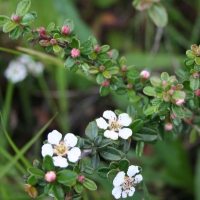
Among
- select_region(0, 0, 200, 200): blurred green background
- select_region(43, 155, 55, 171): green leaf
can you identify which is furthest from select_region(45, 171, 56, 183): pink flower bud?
select_region(0, 0, 200, 200): blurred green background

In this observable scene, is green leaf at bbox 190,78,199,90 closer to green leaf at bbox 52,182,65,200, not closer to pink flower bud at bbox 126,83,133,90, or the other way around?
pink flower bud at bbox 126,83,133,90

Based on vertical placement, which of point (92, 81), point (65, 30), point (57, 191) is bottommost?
point (92, 81)

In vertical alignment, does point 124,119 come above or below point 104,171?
above

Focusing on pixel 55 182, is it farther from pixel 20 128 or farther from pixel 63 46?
→ pixel 20 128

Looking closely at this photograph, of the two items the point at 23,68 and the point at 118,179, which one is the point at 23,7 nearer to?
the point at 118,179

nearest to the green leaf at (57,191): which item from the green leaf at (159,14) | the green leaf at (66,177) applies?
the green leaf at (66,177)

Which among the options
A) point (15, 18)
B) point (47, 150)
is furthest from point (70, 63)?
point (47, 150)
